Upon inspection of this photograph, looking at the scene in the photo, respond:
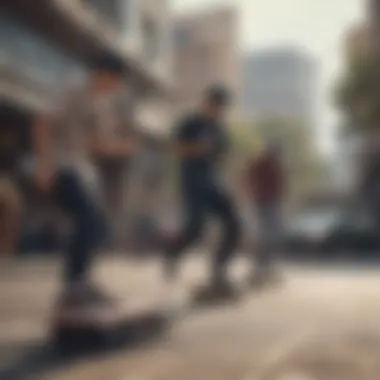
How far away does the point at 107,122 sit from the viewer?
1.08 meters

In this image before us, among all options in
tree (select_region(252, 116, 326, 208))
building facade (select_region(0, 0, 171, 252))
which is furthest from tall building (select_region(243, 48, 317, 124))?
building facade (select_region(0, 0, 171, 252))

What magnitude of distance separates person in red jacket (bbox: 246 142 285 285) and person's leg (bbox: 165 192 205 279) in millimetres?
81

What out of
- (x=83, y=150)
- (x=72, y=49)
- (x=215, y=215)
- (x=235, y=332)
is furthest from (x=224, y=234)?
(x=72, y=49)

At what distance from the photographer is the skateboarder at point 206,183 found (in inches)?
41.6

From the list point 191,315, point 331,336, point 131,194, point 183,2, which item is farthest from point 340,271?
point 183,2

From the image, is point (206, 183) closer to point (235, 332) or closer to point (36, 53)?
point (235, 332)

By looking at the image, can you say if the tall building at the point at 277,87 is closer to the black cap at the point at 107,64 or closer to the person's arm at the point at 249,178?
the person's arm at the point at 249,178

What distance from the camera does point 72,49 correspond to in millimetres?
1085

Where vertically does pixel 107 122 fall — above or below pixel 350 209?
above

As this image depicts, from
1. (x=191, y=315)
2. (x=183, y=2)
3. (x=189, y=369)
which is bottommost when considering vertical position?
(x=189, y=369)

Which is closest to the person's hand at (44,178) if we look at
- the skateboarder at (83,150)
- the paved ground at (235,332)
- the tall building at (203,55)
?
the skateboarder at (83,150)

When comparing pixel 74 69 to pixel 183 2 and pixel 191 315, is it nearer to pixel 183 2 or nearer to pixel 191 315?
pixel 183 2

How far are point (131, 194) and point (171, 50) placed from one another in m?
0.23

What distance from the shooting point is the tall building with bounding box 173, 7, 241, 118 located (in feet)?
3.51
